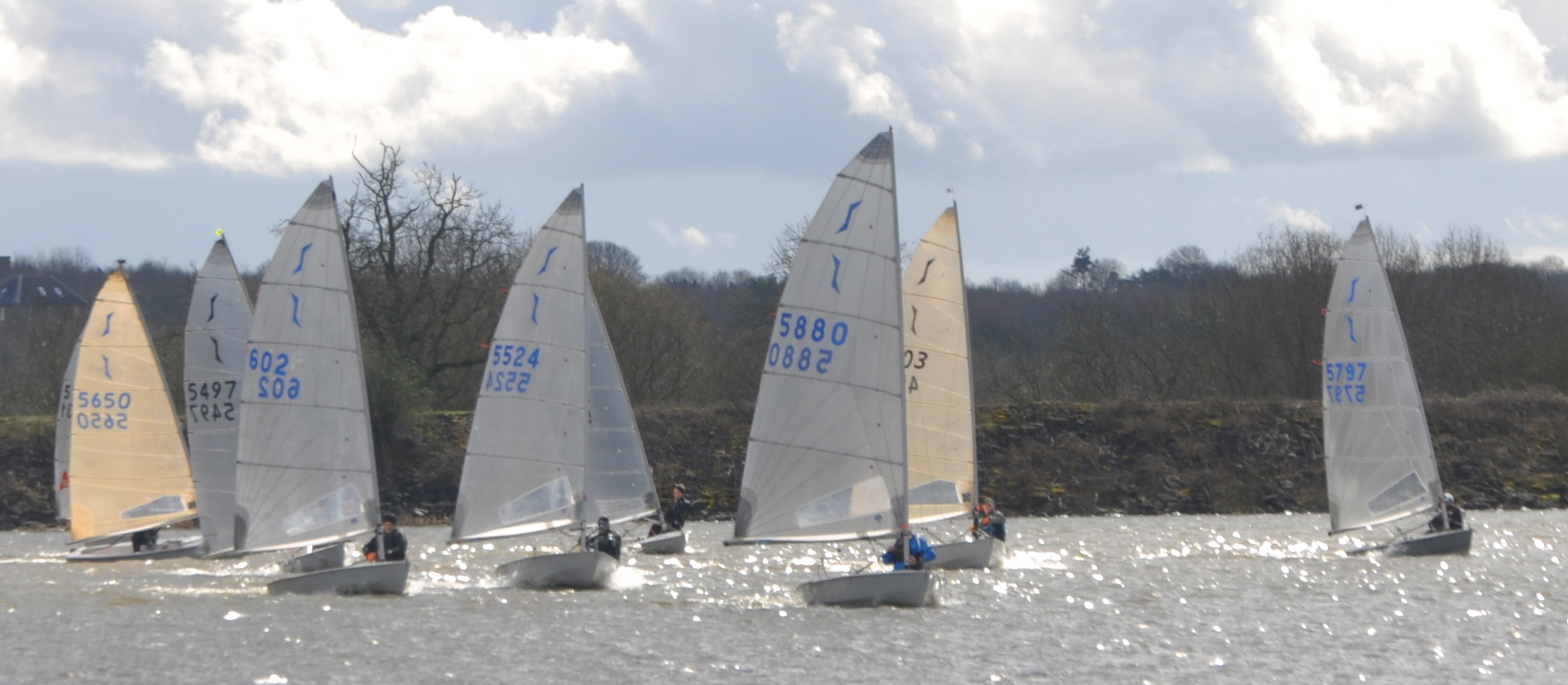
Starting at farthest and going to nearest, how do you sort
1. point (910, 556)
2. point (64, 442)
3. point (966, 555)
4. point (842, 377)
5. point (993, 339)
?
point (993, 339) < point (64, 442) < point (966, 555) < point (910, 556) < point (842, 377)

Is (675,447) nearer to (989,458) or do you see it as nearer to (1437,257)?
(989,458)

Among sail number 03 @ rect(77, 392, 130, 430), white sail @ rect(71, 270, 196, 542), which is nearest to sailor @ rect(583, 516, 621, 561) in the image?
white sail @ rect(71, 270, 196, 542)

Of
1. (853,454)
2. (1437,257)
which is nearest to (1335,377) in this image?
(853,454)

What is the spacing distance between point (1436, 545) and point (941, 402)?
29.4 ft

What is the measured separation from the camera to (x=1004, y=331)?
117m

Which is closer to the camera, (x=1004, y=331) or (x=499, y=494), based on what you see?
(x=499, y=494)

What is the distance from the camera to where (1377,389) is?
3044 centimetres

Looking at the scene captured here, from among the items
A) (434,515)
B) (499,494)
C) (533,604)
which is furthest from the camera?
(434,515)

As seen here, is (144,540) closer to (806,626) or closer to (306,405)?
(306,405)

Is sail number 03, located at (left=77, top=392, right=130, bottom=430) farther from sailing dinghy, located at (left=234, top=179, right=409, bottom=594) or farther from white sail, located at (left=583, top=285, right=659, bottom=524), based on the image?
white sail, located at (left=583, top=285, right=659, bottom=524)

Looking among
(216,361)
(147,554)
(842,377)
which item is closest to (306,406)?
(216,361)

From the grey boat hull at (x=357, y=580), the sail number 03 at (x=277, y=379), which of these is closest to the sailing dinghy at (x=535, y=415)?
the grey boat hull at (x=357, y=580)

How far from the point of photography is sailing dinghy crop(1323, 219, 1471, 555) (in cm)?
3031

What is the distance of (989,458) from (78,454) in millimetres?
26644
